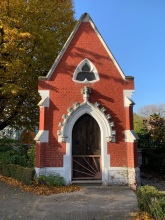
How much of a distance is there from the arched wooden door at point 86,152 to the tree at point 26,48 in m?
3.76

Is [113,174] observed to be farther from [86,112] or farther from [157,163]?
[157,163]

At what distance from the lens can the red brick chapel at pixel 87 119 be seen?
10.3m

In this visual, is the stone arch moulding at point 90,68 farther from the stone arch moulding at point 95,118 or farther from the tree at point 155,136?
the tree at point 155,136

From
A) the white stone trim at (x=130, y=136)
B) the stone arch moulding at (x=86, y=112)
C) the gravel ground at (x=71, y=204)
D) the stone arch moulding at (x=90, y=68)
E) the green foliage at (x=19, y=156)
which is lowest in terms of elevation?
the gravel ground at (x=71, y=204)

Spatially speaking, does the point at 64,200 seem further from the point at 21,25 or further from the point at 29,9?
the point at 29,9

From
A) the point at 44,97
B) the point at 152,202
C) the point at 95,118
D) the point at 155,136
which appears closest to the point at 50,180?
the point at 95,118

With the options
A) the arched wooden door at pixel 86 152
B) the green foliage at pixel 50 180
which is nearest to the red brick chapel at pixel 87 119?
the arched wooden door at pixel 86 152

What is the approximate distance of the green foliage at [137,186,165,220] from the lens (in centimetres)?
573

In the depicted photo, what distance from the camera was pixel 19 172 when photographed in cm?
1045

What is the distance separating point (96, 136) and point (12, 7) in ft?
25.7

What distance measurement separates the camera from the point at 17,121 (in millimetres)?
14438

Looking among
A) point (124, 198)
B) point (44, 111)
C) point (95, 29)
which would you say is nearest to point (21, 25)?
point (95, 29)

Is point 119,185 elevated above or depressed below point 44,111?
below

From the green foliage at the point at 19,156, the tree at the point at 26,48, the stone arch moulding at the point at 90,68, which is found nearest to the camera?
the stone arch moulding at the point at 90,68
